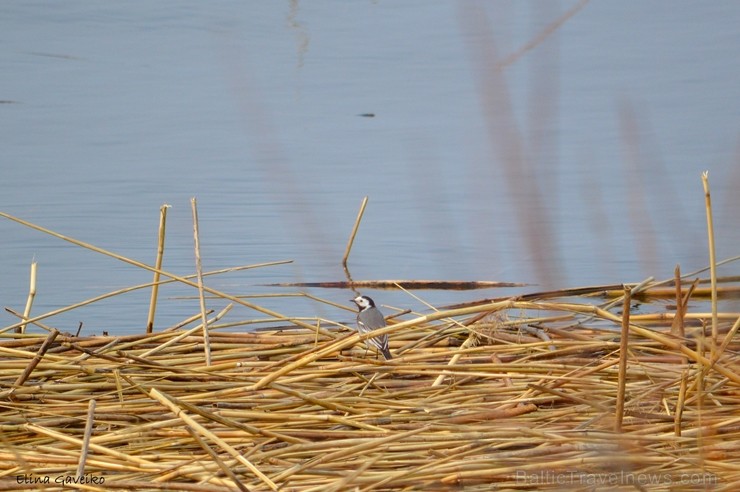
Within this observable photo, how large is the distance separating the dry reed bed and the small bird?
73 millimetres

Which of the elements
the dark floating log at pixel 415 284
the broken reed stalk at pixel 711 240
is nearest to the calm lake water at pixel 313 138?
the dark floating log at pixel 415 284

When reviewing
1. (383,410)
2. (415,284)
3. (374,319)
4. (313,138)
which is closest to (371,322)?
(374,319)

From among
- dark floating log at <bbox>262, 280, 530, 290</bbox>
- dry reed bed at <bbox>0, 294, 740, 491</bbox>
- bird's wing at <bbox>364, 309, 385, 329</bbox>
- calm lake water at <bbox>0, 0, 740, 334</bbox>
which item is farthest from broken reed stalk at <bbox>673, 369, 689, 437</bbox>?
dark floating log at <bbox>262, 280, 530, 290</bbox>

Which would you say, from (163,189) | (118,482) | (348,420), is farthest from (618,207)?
(118,482)

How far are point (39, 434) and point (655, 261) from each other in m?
1.37

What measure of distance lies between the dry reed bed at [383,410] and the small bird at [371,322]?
0.07 metres

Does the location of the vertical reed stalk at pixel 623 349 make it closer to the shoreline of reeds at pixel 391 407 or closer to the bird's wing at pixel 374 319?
the shoreline of reeds at pixel 391 407

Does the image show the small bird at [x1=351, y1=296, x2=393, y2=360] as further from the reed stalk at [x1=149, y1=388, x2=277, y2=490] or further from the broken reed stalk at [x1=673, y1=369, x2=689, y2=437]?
the broken reed stalk at [x1=673, y1=369, x2=689, y2=437]

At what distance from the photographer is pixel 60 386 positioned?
7.81 feet

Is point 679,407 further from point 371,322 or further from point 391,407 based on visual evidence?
point 371,322

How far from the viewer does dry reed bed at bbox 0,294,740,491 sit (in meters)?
1.84

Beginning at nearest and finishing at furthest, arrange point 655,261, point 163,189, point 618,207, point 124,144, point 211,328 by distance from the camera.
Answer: point 655,261 → point 211,328 → point 618,207 → point 163,189 → point 124,144

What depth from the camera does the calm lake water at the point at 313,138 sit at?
3904mm

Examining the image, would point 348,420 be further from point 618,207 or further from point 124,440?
point 618,207
